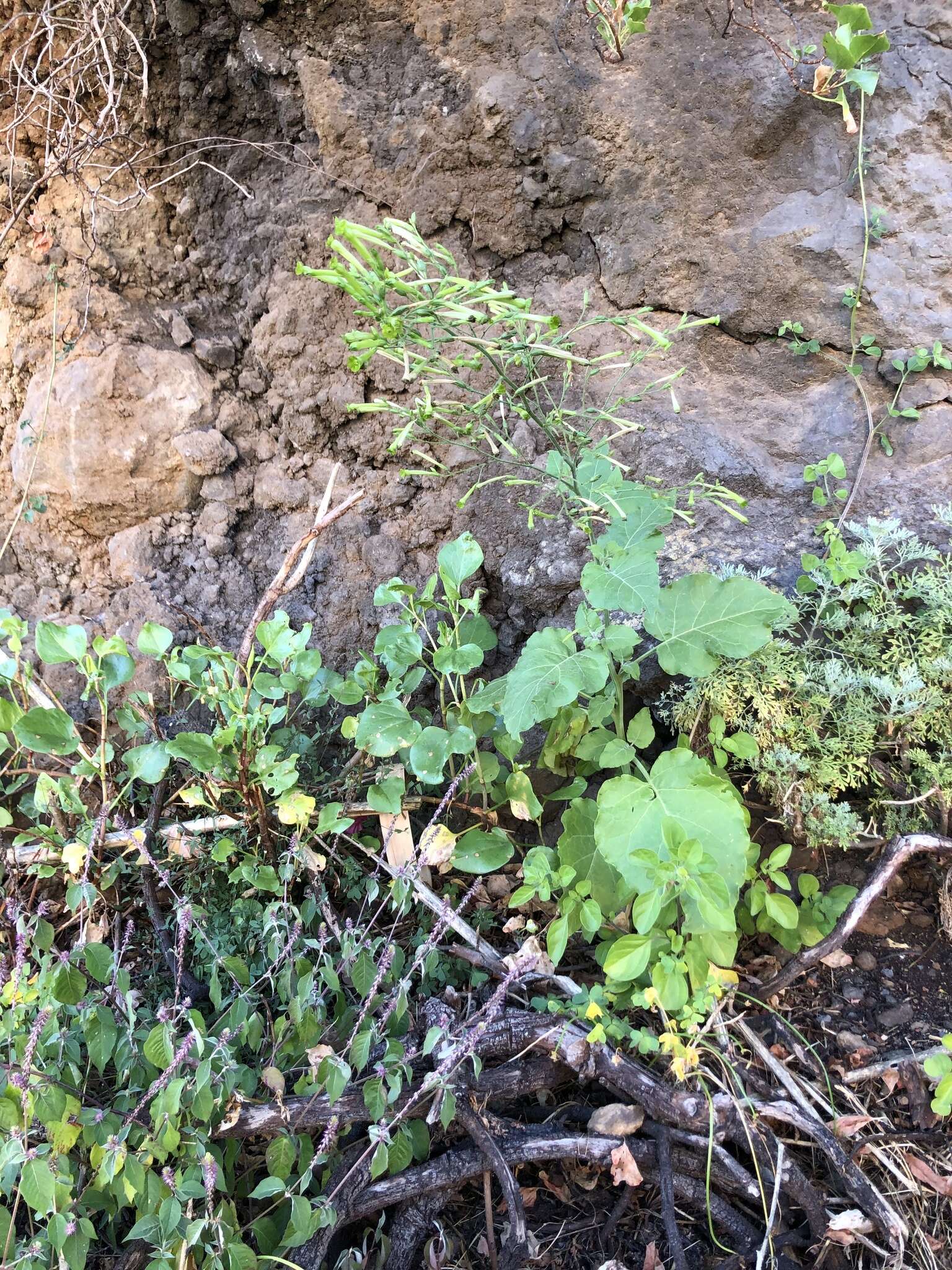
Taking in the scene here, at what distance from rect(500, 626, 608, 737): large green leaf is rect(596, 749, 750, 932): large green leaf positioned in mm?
191

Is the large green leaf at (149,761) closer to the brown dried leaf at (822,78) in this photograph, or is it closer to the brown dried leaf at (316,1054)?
the brown dried leaf at (316,1054)

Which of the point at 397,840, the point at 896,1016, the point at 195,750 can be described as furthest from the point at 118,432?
the point at 896,1016

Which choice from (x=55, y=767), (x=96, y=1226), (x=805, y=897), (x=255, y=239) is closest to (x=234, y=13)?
(x=255, y=239)

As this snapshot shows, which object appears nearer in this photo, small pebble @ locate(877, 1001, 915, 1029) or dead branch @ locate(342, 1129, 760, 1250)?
dead branch @ locate(342, 1129, 760, 1250)

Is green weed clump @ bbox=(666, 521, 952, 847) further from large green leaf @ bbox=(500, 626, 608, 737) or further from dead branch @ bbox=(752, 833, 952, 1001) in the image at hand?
large green leaf @ bbox=(500, 626, 608, 737)

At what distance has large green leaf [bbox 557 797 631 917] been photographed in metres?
1.65

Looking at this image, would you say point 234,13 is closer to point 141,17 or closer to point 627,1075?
point 141,17

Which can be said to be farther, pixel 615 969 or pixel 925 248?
pixel 925 248

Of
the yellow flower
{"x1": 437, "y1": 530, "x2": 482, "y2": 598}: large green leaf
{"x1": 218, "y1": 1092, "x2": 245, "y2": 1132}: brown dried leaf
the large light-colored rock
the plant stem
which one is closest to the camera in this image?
{"x1": 218, "y1": 1092, "x2": 245, "y2": 1132}: brown dried leaf

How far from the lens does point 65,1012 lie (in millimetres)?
1485

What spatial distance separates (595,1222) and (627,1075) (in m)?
0.27

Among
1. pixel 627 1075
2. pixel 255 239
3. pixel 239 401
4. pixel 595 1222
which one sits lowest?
pixel 595 1222

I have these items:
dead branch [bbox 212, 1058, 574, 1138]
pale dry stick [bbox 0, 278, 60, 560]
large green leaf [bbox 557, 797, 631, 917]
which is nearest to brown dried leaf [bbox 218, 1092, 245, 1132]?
dead branch [bbox 212, 1058, 574, 1138]

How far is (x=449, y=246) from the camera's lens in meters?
2.29
